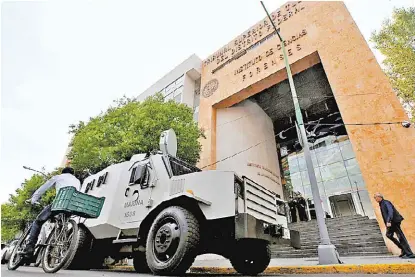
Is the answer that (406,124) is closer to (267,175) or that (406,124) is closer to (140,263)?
(267,175)

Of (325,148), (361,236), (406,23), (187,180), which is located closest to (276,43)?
(406,23)

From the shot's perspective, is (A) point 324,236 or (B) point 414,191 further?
(B) point 414,191

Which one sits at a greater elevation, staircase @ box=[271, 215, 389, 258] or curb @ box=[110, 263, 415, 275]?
staircase @ box=[271, 215, 389, 258]

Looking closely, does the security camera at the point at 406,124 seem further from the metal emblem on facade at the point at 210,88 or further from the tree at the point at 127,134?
the metal emblem on facade at the point at 210,88

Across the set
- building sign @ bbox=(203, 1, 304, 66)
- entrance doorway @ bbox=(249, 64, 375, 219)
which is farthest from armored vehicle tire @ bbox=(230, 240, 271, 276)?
building sign @ bbox=(203, 1, 304, 66)

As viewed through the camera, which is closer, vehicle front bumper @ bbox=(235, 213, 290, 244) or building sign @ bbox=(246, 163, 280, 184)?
vehicle front bumper @ bbox=(235, 213, 290, 244)

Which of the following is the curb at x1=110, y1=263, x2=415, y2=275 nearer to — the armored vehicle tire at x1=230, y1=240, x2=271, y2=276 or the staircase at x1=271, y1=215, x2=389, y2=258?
the armored vehicle tire at x1=230, y1=240, x2=271, y2=276

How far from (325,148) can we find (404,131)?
29.3 ft

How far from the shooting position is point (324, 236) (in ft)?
18.1

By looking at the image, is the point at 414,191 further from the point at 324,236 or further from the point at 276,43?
the point at 276,43

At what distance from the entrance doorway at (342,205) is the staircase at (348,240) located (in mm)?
4536

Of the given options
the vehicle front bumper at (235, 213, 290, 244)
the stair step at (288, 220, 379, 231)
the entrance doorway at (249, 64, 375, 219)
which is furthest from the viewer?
the entrance doorway at (249, 64, 375, 219)

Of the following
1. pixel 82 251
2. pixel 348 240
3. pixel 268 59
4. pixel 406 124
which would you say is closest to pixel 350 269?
pixel 82 251

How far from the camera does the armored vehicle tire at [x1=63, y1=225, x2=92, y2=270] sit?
16.5 feet
